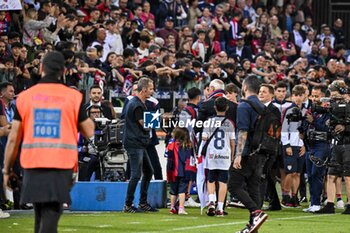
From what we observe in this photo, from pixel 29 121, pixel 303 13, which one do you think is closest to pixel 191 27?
pixel 303 13

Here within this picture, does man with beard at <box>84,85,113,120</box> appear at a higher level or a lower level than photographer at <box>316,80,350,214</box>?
higher

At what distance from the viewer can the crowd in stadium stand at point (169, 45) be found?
2112 centimetres

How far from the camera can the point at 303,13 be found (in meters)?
36.2

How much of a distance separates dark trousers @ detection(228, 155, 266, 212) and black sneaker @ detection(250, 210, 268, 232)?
9.9 inches

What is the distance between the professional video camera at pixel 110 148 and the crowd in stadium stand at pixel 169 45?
108 cm

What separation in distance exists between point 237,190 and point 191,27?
16.9 m

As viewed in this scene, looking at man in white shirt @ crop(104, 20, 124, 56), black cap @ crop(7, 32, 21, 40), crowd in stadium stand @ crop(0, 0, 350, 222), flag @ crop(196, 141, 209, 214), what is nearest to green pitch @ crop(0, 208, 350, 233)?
flag @ crop(196, 141, 209, 214)

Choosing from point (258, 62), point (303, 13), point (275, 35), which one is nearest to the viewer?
point (258, 62)

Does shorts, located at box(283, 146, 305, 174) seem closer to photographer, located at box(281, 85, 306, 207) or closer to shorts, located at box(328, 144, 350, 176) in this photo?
photographer, located at box(281, 85, 306, 207)

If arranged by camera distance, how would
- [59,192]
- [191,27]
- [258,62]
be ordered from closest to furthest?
[59,192] < [258,62] < [191,27]

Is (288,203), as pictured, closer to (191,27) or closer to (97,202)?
(97,202)

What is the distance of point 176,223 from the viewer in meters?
15.4

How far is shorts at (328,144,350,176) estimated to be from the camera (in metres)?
17.2

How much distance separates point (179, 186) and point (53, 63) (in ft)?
24.0
